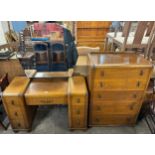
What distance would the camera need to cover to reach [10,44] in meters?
2.15

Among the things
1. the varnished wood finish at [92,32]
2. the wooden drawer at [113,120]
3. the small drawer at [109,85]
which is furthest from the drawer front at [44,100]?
the varnished wood finish at [92,32]

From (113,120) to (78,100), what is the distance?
66cm

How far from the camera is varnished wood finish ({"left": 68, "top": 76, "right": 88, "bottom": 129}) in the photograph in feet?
5.32

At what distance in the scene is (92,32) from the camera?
3.87 metres

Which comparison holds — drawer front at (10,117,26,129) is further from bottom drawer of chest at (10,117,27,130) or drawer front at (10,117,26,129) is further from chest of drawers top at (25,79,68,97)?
chest of drawers top at (25,79,68,97)

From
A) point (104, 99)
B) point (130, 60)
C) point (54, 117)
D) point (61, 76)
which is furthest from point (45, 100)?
point (130, 60)

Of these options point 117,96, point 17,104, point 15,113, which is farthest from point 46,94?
point 117,96

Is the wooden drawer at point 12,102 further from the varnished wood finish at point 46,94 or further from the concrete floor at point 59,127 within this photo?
the concrete floor at point 59,127

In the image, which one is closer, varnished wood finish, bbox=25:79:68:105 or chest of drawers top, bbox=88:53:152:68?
chest of drawers top, bbox=88:53:152:68

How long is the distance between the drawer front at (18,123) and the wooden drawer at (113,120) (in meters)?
0.95

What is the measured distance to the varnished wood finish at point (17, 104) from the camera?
1.60m

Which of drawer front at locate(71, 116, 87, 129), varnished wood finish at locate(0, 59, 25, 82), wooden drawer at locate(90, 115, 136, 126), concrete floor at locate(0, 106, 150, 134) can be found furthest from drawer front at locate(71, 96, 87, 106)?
Answer: varnished wood finish at locate(0, 59, 25, 82)

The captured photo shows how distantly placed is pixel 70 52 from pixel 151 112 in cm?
149

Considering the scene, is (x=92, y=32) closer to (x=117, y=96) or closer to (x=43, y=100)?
(x=117, y=96)
